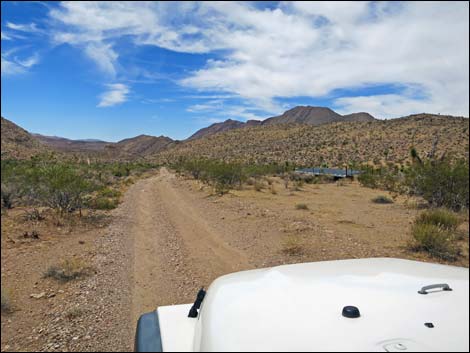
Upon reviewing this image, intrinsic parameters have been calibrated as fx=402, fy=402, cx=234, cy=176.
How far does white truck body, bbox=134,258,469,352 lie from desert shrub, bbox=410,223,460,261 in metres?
5.73

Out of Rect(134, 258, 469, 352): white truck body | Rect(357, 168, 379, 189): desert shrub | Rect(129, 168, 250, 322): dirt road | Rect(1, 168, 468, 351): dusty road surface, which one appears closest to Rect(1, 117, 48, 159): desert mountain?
Rect(1, 168, 468, 351): dusty road surface

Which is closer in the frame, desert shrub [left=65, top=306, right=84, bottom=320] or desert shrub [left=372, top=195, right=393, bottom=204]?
desert shrub [left=65, top=306, right=84, bottom=320]

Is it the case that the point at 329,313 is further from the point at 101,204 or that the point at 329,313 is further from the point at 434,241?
the point at 101,204

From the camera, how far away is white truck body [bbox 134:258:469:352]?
1.79 metres

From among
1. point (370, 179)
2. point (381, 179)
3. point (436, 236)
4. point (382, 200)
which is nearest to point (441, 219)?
point (436, 236)

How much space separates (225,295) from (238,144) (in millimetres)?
71436

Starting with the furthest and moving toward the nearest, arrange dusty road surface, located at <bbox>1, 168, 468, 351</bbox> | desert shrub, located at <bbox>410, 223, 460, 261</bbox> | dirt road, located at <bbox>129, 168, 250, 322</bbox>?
desert shrub, located at <bbox>410, 223, 460, 261</bbox> → dirt road, located at <bbox>129, 168, 250, 322</bbox> → dusty road surface, located at <bbox>1, 168, 468, 351</bbox>

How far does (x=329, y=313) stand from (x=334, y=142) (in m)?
57.4

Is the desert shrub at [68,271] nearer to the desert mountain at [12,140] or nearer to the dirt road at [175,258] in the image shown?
the dirt road at [175,258]

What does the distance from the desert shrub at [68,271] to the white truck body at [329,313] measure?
523cm

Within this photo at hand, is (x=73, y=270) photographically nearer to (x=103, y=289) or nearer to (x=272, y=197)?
(x=103, y=289)

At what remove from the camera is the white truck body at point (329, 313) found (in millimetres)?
1787

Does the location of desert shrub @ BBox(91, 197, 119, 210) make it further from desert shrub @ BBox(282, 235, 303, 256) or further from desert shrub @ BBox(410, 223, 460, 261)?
desert shrub @ BBox(410, 223, 460, 261)

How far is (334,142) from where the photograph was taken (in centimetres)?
5747
